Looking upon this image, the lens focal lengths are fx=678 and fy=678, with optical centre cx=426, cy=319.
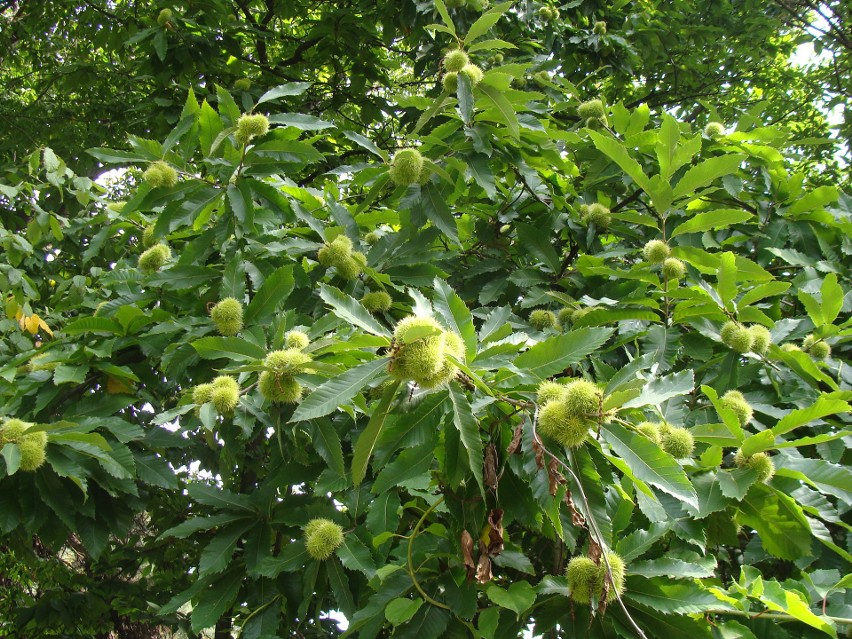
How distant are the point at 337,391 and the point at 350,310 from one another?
0.60 feet

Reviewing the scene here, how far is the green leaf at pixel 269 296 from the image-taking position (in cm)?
194

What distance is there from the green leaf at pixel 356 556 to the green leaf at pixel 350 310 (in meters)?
0.70

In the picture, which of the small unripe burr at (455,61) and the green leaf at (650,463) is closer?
the green leaf at (650,463)

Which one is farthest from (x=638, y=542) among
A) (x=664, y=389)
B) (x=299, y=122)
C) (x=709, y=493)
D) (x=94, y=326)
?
(x=94, y=326)

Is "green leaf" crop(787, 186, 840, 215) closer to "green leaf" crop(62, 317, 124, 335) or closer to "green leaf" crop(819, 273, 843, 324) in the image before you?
"green leaf" crop(819, 273, 843, 324)

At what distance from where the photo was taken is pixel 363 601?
6.23 ft

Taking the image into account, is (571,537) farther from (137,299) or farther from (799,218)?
(799,218)

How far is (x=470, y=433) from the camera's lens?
1209 millimetres

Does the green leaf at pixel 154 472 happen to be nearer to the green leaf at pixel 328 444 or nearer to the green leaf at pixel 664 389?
the green leaf at pixel 328 444

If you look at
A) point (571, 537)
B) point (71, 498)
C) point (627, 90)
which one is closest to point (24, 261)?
point (71, 498)

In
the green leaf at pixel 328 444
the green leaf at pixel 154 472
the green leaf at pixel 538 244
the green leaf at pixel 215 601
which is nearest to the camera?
the green leaf at pixel 328 444

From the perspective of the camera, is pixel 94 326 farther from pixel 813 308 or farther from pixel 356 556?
pixel 813 308

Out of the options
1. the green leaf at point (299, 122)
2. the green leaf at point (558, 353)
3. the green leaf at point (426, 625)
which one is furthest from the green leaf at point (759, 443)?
the green leaf at point (299, 122)

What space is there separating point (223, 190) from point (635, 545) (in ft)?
5.23
